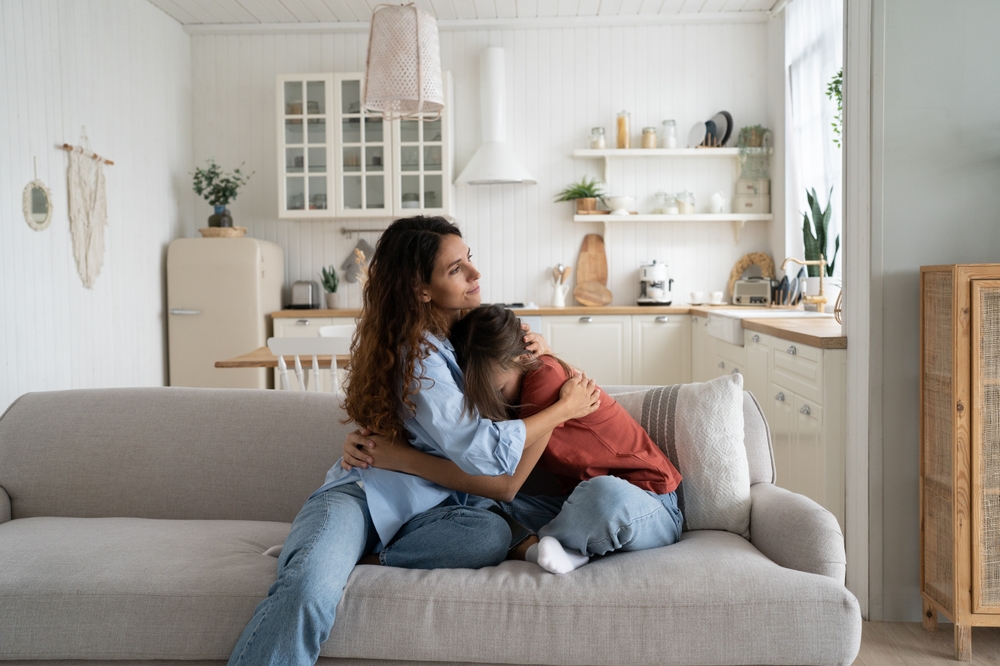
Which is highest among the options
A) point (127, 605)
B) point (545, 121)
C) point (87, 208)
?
point (545, 121)

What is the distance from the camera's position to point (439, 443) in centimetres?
163

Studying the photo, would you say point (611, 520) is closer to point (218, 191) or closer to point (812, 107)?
point (812, 107)

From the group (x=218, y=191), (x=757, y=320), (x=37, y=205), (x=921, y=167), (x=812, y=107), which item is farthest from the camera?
(x=218, y=191)

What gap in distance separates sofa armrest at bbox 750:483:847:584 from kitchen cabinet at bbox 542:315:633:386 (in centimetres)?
318

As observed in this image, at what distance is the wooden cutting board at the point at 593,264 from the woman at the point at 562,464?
3646mm

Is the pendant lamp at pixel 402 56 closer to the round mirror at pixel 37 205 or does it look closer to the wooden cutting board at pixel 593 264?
the round mirror at pixel 37 205

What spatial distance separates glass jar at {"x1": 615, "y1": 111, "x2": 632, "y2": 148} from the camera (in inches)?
207

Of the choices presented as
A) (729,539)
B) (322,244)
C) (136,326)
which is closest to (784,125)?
(322,244)

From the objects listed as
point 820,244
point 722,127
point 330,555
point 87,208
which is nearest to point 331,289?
point 87,208

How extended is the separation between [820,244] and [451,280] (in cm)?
302

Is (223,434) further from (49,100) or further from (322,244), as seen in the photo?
(322,244)

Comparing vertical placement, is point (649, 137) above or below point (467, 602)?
above

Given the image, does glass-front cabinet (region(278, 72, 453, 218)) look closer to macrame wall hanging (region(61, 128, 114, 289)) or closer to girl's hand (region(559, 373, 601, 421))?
macrame wall hanging (region(61, 128, 114, 289))

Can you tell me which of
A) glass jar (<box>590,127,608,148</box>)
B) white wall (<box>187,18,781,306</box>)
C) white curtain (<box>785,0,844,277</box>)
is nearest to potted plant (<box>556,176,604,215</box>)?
white wall (<box>187,18,781,306</box>)
